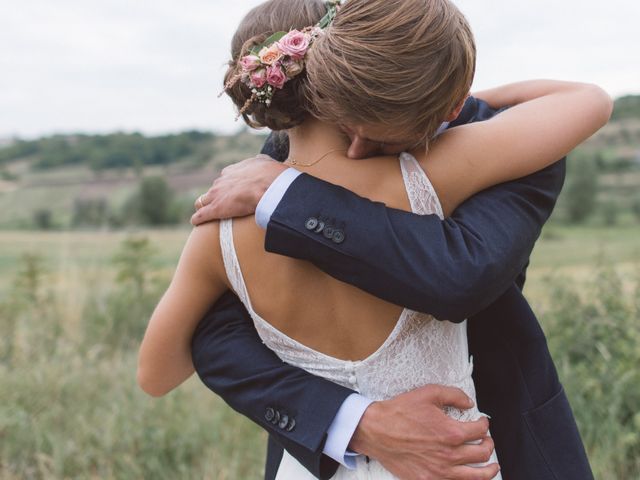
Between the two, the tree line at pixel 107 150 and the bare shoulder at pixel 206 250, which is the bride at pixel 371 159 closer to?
the bare shoulder at pixel 206 250

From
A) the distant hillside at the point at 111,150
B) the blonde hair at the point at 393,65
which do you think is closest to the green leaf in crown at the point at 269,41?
the blonde hair at the point at 393,65

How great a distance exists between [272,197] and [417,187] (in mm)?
310

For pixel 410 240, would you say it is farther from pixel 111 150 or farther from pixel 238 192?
pixel 111 150

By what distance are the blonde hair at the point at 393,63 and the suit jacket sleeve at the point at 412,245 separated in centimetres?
19

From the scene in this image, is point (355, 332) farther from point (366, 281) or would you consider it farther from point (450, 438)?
point (450, 438)

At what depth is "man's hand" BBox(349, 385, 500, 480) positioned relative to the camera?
1.62 meters

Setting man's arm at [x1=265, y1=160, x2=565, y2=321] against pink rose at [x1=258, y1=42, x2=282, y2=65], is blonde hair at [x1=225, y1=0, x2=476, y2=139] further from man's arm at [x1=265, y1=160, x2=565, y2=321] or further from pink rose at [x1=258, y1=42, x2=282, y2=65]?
man's arm at [x1=265, y1=160, x2=565, y2=321]

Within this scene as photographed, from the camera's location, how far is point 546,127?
1.61 m

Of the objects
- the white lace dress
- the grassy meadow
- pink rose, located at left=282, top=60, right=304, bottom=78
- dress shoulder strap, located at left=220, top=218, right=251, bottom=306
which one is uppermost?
pink rose, located at left=282, top=60, right=304, bottom=78

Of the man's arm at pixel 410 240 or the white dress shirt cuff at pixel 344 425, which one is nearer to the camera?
the man's arm at pixel 410 240

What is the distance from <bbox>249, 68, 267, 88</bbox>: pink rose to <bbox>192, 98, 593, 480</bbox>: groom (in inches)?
7.7

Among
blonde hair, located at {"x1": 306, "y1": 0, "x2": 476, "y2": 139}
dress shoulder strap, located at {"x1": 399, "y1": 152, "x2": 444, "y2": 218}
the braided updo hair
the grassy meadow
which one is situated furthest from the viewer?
the grassy meadow

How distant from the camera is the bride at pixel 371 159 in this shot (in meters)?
1.43

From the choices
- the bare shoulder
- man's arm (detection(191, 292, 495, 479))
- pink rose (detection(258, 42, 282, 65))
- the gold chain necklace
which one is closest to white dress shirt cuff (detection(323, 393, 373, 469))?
man's arm (detection(191, 292, 495, 479))
